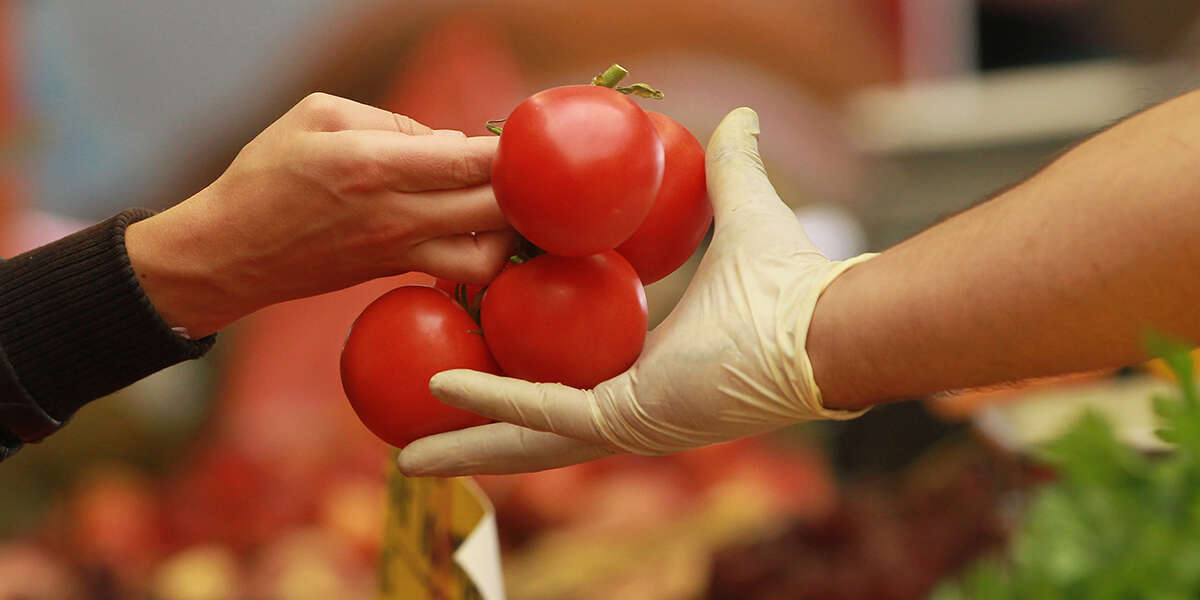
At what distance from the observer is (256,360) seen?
11.3 ft

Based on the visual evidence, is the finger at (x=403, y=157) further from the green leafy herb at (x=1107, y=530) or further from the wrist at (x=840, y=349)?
the green leafy herb at (x=1107, y=530)

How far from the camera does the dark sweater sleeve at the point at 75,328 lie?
130cm

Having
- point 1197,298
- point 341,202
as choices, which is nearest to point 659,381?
point 341,202

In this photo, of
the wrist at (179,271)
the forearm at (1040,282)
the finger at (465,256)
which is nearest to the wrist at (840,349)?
the forearm at (1040,282)

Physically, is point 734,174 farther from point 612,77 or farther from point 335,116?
point 335,116

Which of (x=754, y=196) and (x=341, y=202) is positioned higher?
(x=341, y=202)

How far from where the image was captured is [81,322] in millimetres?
1312

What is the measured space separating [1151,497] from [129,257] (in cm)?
133

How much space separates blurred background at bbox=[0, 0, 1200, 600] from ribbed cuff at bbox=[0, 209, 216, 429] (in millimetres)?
1303

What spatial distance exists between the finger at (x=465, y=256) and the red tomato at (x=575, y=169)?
0.11 metres

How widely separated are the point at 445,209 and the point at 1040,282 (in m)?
0.62

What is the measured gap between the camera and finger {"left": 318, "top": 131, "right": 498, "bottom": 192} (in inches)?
43.6

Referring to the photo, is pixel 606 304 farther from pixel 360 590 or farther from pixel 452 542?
pixel 360 590

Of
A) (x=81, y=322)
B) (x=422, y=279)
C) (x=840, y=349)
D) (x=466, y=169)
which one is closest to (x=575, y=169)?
(x=466, y=169)
